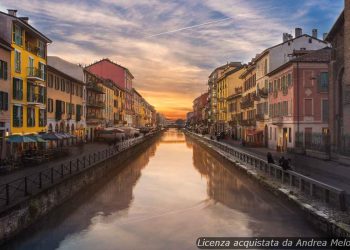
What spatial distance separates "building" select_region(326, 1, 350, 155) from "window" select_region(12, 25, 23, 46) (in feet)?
84.5

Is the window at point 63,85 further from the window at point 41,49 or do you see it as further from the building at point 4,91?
the building at point 4,91

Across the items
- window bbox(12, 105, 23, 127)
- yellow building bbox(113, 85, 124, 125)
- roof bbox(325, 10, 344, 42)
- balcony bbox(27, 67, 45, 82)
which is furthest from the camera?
yellow building bbox(113, 85, 124, 125)

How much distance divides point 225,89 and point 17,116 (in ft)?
223

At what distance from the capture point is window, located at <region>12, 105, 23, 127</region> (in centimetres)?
3347

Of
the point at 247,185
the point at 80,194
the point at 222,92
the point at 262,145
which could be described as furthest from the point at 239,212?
the point at 222,92

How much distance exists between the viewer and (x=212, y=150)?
57125mm

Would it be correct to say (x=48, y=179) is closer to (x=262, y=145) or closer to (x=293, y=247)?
(x=293, y=247)

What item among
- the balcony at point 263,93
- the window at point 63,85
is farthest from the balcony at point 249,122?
the window at point 63,85

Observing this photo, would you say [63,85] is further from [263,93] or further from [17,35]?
[263,93]

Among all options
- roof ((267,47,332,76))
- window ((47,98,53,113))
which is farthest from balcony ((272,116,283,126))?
window ((47,98,53,113))

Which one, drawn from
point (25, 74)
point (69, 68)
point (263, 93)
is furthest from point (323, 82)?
point (69, 68)

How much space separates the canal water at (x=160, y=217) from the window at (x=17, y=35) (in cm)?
1405

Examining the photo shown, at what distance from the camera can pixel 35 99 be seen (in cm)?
3862

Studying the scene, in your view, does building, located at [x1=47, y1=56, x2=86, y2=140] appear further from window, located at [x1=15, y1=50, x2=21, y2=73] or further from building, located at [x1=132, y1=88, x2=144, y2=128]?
building, located at [x1=132, y1=88, x2=144, y2=128]
